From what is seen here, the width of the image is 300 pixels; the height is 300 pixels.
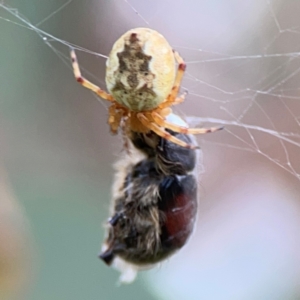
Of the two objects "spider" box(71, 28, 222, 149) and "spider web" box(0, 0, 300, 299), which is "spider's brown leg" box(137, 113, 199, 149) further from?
"spider web" box(0, 0, 300, 299)

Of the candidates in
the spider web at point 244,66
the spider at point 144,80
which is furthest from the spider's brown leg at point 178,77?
the spider web at point 244,66

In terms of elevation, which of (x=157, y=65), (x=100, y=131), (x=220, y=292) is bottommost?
(x=220, y=292)

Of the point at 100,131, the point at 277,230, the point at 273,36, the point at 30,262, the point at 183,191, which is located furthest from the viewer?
the point at 100,131

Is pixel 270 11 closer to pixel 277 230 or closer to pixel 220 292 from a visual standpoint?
pixel 277 230

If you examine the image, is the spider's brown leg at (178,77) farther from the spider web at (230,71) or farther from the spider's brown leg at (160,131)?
the spider web at (230,71)

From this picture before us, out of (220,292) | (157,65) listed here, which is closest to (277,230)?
(220,292)

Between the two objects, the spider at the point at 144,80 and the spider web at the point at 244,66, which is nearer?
the spider at the point at 144,80

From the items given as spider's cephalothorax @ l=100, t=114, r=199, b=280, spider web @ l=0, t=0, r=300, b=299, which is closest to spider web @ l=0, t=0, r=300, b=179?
spider web @ l=0, t=0, r=300, b=299
